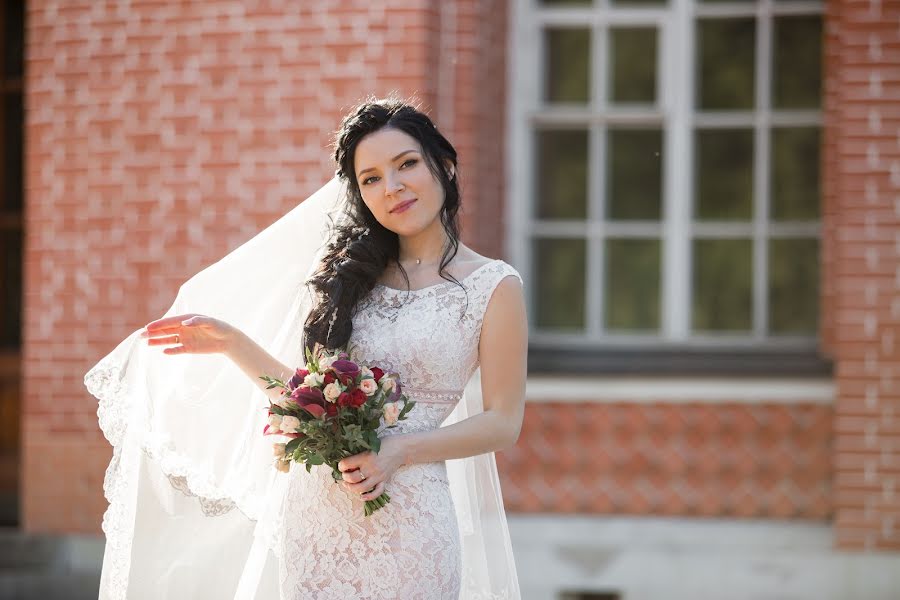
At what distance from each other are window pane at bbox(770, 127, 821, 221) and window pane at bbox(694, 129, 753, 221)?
0.44 ft

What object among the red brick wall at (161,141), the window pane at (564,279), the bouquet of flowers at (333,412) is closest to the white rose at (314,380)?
the bouquet of flowers at (333,412)

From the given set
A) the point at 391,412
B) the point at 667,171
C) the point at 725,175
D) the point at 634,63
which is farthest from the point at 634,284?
the point at 391,412

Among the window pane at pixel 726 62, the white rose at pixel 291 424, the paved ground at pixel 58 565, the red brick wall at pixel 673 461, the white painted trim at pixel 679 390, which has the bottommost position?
the paved ground at pixel 58 565

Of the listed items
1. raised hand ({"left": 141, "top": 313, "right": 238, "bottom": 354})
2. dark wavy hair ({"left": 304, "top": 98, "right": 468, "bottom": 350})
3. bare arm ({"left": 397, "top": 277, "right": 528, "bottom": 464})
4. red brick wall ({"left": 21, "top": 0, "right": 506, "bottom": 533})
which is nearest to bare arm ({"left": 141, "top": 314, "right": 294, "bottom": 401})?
raised hand ({"left": 141, "top": 313, "right": 238, "bottom": 354})

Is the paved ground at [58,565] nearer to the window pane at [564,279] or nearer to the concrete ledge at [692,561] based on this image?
the concrete ledge at [692,561]

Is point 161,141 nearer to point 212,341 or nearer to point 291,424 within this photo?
point 212,341

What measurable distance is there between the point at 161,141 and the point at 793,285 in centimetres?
340

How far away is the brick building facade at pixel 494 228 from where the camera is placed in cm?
578

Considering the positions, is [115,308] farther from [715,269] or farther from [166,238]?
[715,269]

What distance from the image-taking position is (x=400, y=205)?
10.1ft

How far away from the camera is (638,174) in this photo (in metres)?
6.43

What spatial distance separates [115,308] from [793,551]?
3678mm

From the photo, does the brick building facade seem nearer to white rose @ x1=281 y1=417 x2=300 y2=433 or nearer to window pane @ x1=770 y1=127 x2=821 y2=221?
window pane @ x1=770 y1=127 x2=821 y2=221

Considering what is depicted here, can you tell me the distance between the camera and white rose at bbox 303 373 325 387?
2820 millimetres
